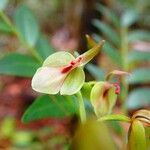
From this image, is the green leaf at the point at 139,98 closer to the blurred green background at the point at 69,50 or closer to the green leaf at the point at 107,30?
A: the blurred green background at the point at 69,50

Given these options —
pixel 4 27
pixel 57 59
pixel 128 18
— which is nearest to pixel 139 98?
pixel 128 18

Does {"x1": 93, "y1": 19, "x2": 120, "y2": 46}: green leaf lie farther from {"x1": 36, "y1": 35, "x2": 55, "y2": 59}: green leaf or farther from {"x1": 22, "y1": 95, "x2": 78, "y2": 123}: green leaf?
{"x1": 22, "y1": 95, "x2": 78, "y2": 123}: green leaf

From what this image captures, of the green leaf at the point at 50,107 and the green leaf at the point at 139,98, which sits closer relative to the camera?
the green leaf at the point at 50,107

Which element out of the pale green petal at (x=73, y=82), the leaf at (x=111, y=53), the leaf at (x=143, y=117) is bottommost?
the leaf at (x=111, y=53)

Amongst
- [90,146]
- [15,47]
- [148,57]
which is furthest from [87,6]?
[90,146]

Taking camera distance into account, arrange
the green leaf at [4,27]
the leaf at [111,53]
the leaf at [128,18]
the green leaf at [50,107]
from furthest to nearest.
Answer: the leaf at [128,18] < the leaf at [111,53] < the green leaf at [4,27] < the green leaf at [50,107]

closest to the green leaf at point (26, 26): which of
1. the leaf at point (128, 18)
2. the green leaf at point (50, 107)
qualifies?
the green leaf at point (50, 107)

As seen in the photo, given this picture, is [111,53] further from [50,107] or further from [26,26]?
[50,107]
